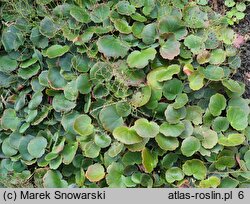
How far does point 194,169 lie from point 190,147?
0.11m

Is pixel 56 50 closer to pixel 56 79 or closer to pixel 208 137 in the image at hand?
pixel 56 79

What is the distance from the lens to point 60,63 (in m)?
2.26

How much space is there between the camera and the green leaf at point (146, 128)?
6.59 ft

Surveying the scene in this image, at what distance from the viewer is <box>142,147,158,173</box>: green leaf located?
2.02 metres

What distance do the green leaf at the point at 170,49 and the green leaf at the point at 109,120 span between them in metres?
0.39

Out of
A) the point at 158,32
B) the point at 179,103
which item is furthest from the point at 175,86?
the point at 158,32

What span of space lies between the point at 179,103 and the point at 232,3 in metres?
0.73

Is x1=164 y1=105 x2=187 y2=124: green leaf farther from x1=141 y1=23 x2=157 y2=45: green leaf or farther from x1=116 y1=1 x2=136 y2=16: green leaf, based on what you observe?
x1=116 y1=1 x2=136 y2=16: green leaf

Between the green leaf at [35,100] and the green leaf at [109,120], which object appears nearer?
the green leaf at [109,120]

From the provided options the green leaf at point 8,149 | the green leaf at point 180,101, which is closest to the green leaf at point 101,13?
the green leaf at point 180,101

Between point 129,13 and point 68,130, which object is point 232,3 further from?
point 68,130

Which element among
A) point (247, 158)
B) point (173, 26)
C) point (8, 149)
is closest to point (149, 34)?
point (173, 26)

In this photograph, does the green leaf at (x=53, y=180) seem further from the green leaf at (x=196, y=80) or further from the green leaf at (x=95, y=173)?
the green leaf at (x=196, y=80)

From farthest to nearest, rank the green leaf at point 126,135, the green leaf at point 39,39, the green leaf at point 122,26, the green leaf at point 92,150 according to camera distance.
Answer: the green leaf at point 39,39, the green leaf at point 122,26, the green leaf at point 92,150, the green leaf at point 126,135
